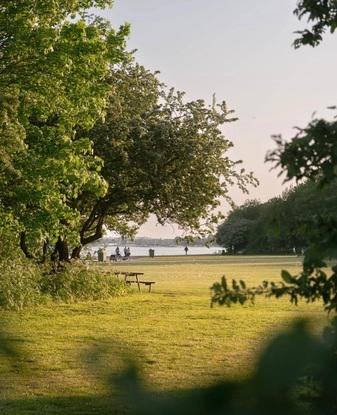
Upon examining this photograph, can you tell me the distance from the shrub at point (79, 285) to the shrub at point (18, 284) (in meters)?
0.56

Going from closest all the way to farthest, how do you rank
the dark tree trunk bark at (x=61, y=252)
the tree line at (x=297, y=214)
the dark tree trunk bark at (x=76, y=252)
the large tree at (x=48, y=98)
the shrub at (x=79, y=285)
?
the tree line at (x=297, y=214) → the large tree at (x=48, y=98) → the shrub at (x=79, y=285) → the dark tree trunk bark at (x=61, y=252) → the dark tree trunk bark at (x=76, y=252)

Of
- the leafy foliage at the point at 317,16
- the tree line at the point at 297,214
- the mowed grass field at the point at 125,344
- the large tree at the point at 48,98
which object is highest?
the large tree at the point at 48,98

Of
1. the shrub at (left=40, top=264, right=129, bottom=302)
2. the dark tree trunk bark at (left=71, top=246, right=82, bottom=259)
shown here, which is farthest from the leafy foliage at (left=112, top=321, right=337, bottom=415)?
the dark tree trunk bark at (left=71, top=246, right=82, bottom=259)

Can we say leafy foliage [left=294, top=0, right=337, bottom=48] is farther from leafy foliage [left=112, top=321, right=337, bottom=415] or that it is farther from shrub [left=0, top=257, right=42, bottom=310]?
shrub [left=0, top=257, right=42, bottom=310]

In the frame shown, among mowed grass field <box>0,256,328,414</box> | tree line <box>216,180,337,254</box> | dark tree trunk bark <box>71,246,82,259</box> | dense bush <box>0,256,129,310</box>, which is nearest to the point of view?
mowed grass field <box>0,256,328,414</box>

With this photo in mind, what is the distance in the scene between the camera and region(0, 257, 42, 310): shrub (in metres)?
19.6

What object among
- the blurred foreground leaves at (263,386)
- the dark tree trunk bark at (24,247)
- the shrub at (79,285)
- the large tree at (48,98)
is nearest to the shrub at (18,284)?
the shrub at (79,285)

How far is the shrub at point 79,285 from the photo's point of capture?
22609mm

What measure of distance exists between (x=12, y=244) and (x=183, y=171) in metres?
7.18

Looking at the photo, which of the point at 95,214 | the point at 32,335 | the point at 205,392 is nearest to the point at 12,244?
the point at 95,214

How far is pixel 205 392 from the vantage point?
0.88 m

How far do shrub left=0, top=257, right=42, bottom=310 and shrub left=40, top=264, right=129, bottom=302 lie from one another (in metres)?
0.56

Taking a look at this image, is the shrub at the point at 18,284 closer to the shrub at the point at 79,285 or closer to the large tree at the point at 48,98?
the shrub at the point at 79,285

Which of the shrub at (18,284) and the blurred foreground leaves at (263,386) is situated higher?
the blurred foreground leaves at (263,386)
